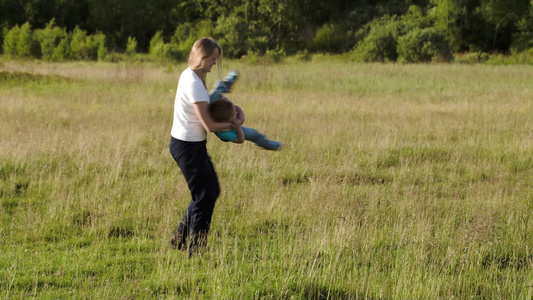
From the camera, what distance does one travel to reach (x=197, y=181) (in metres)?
4.59

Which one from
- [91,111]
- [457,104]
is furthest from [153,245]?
[457,104]

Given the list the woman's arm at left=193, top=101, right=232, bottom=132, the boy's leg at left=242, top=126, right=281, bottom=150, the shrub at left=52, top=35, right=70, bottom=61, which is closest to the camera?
the woman's arm at left=193, top=101, right=232, bottom=132

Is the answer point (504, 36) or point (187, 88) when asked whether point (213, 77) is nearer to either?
point (187, 88)

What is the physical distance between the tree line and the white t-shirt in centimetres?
3378

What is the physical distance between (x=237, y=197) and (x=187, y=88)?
2607mm

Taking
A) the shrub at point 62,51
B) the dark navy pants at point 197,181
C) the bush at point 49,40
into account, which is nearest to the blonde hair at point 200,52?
the dark navy pants at point 197,181

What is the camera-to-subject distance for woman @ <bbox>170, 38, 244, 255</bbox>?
435 centimetres

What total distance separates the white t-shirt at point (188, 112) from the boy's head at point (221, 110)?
0.32ft

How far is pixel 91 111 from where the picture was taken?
42.9 feet

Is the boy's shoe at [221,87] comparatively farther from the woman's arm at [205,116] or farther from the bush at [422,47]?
the bush at [422,47]

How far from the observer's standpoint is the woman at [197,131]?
4352mm

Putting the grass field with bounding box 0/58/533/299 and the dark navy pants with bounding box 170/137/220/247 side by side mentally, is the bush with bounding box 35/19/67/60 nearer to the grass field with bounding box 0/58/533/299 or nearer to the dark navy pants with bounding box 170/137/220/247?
the grass field with bounding box 0/58/533/299

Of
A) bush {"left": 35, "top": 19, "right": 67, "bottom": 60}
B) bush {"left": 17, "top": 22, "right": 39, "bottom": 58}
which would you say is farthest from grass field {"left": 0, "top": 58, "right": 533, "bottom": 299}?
bush {"left": 17, "top": 22, "right": 39, "bottom": 58}

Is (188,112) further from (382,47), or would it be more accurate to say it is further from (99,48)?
(382,47)
